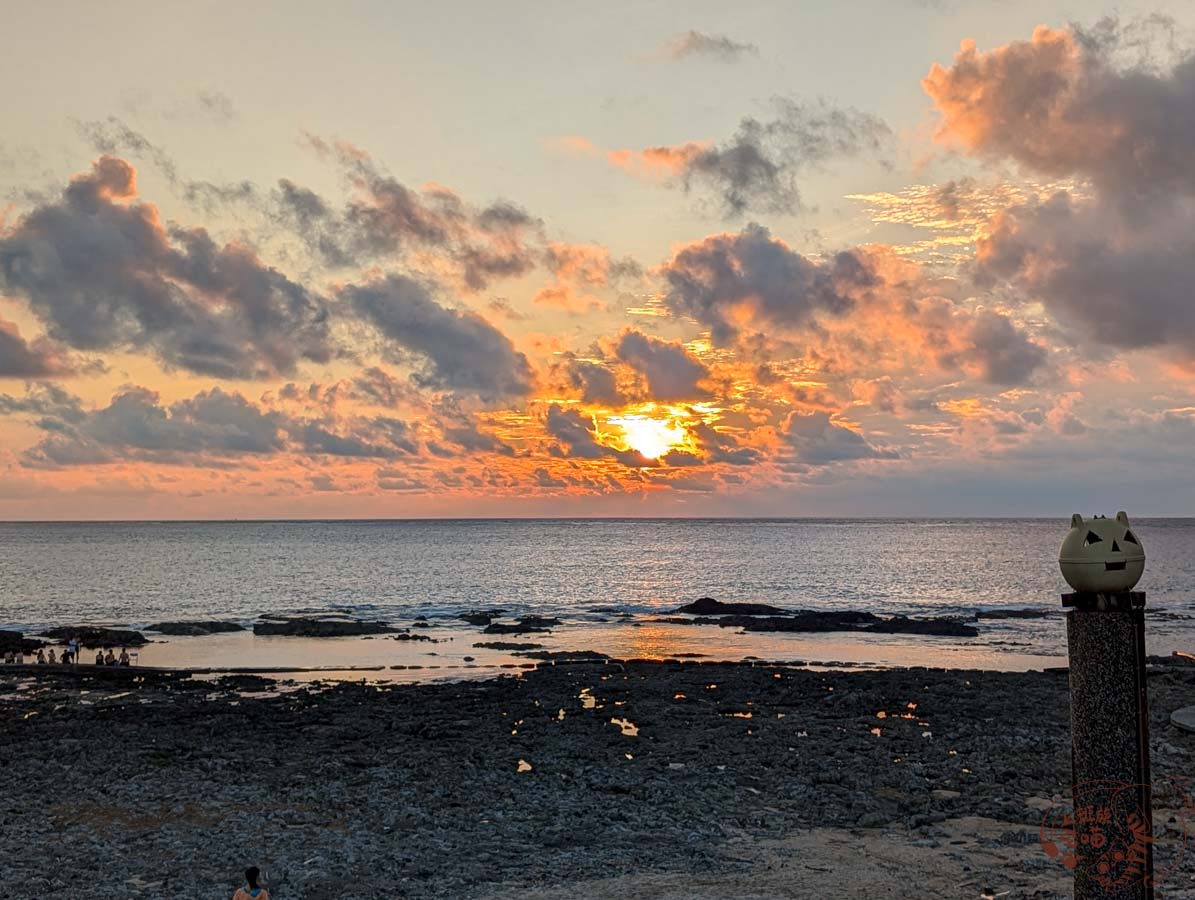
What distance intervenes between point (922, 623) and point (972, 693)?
118ft

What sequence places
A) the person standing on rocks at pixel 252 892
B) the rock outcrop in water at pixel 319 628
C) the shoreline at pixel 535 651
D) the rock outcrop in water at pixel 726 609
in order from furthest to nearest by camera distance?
the rock outcrop in water at pixel 726 609
the rock outcrop in water at pixel 319 628
the shoreline at pixel 535 651
the person standing on rocks at pixel 252 892

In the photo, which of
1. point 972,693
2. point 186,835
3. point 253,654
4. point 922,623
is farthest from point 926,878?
point 922,623

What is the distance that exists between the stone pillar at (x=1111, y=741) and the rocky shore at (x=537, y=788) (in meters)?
7.54

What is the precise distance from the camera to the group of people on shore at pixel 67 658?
48.6 m

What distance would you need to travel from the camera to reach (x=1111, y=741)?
30.3 feet

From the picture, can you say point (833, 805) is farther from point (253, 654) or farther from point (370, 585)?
point (370, 585)

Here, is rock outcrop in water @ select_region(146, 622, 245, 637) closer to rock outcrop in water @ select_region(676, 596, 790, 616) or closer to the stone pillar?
rock outcrop in water @ select_region(676, 596, 790, 616)

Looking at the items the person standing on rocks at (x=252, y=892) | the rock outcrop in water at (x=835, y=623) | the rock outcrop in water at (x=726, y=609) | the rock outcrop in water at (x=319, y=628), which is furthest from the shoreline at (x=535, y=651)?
the person standing on rocks at (x=252, y=892)

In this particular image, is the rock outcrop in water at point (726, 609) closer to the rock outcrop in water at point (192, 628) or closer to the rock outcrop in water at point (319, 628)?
the rock outcrop in water at point (319, 628)

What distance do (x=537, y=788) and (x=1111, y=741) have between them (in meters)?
15.9

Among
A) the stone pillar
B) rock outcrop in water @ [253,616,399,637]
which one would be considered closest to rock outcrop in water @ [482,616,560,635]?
rock outcrop in water @ [253,616,399,637]

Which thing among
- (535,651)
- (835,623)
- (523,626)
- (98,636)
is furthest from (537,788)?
(835,623)

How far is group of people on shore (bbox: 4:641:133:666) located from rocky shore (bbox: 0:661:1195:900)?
12.6m

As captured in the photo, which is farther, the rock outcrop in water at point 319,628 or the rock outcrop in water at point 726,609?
the rock outcrop in water at point 726,609
